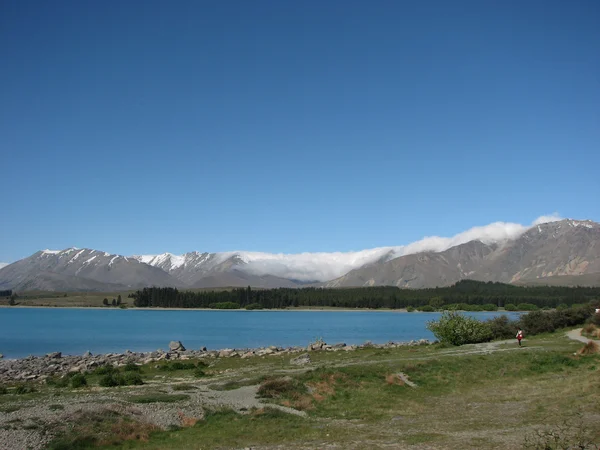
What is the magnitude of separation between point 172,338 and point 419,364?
2779 inches

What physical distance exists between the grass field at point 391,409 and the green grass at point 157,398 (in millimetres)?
101

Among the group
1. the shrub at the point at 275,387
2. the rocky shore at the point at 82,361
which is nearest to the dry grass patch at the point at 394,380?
the shrub at the point at 275,387

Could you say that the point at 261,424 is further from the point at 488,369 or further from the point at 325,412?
the point at 488,369

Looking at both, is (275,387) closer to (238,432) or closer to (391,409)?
(391,409)

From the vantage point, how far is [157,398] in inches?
1008

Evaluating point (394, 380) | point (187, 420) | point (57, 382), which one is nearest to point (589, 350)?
point (394, 380)

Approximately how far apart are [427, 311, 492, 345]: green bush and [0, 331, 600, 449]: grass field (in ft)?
59.0

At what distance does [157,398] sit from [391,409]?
38.9 feet

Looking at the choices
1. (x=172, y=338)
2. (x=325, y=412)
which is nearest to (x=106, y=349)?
(x=172, y=338)

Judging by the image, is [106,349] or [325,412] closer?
[325,412]

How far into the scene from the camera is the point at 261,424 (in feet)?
70.3

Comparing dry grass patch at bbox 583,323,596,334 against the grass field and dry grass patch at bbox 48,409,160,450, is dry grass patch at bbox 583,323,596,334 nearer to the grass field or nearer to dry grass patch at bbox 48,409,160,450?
the grass field

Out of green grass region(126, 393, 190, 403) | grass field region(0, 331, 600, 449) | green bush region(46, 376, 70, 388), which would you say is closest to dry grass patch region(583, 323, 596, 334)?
grass field region(0, 331, 600, 449)

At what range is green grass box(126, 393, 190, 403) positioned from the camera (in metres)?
25.0
